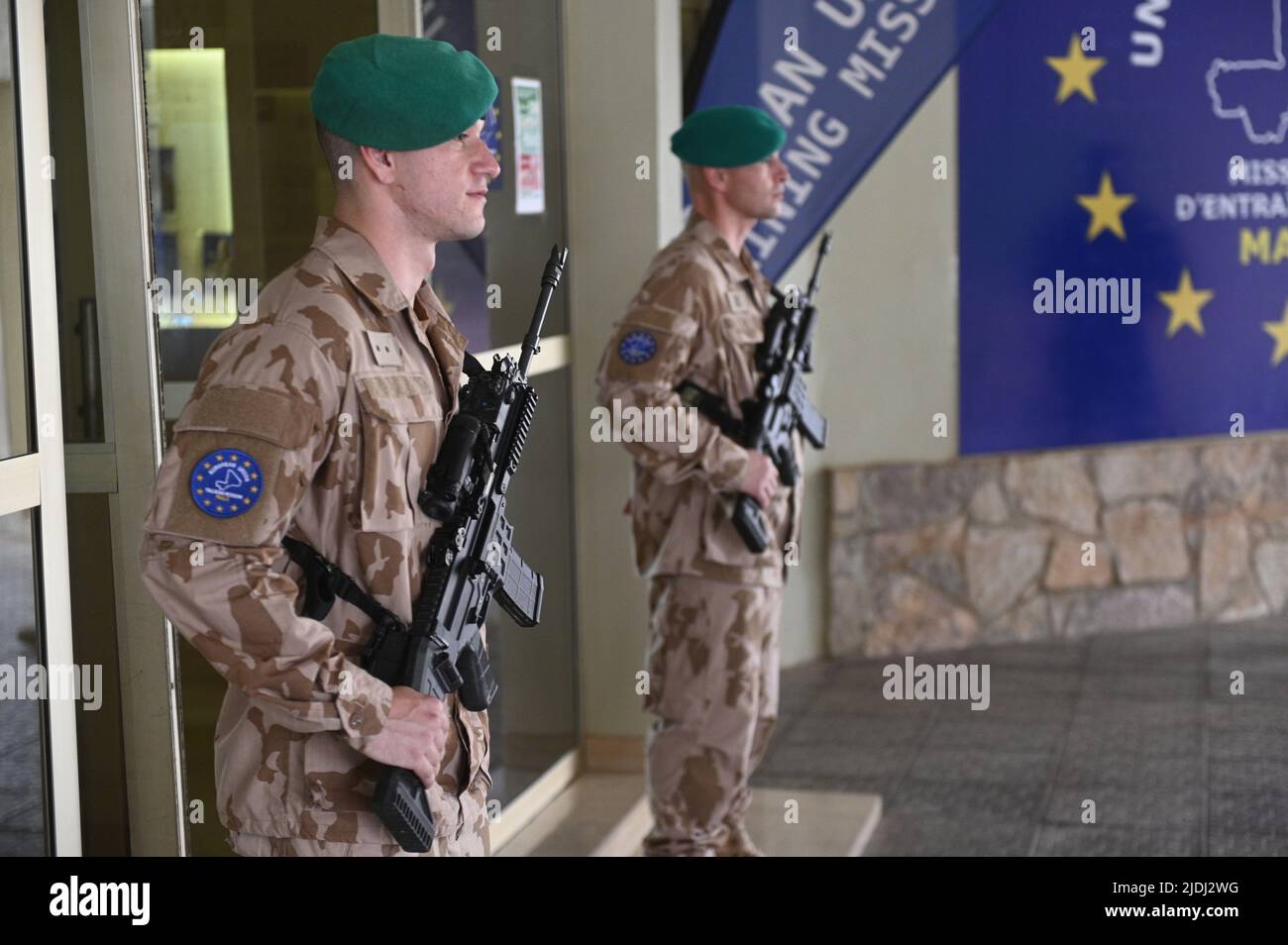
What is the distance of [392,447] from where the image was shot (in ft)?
5.51

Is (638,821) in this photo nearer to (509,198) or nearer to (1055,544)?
(509,198)

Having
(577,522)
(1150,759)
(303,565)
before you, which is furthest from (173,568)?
(1150,759)

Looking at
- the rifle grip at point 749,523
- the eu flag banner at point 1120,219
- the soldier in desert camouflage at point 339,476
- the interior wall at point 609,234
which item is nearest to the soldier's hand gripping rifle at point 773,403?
the rifle grip at point 749,523

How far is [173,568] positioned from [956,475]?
4191 mm

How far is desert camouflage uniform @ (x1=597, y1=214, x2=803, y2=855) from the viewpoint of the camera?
309 centimetres

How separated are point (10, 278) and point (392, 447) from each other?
2.34ft

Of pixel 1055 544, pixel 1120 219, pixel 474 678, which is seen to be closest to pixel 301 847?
pixel 474 678

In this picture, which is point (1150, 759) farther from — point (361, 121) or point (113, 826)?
point (361, 121)

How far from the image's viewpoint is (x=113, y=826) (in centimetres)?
236

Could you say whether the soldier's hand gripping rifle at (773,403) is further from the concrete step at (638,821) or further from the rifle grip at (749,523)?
the concrete step at (638,821)

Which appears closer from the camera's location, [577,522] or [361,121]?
[361,121]

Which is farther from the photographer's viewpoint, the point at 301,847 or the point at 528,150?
the point at 528,150

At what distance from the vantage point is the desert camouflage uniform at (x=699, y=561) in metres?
3.09
